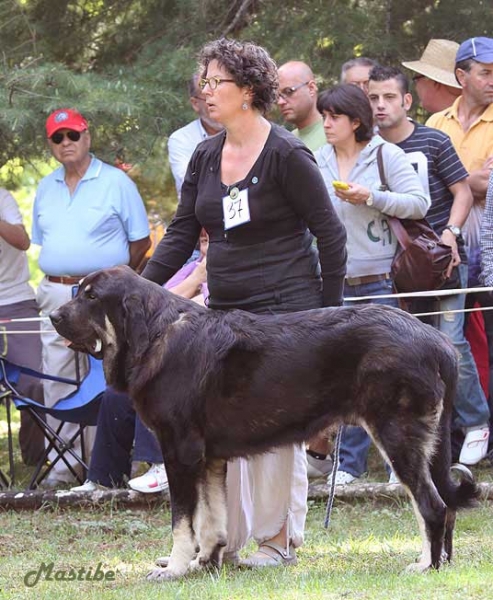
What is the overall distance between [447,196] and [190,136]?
1.87 m

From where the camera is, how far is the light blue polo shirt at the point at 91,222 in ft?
25.8

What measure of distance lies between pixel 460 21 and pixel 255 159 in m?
4.10

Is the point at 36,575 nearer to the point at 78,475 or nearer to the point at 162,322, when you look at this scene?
the point at 162,322

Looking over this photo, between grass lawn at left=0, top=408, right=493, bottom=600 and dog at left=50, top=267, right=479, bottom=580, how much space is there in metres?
0.27

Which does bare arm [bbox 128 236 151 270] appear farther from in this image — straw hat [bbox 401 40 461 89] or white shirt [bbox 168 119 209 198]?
straw hat [bbox 401 40 461 89]

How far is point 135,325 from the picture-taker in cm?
490

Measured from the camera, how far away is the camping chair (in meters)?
7.39

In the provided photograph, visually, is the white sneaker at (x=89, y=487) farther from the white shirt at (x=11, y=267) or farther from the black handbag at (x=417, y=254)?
the black handbag at (x=417, y=254)

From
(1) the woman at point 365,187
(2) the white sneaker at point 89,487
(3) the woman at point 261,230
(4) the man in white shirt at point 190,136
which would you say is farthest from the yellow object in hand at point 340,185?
(2) the white sneaker at point 89,487

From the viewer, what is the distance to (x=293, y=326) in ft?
15.9

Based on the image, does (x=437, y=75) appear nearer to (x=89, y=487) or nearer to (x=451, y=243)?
(x=451, y=243)

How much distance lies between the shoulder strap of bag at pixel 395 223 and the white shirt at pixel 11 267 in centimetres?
295

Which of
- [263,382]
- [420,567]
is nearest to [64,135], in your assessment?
[263,382]

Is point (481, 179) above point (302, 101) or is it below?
below
